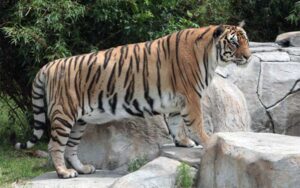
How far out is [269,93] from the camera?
870cm

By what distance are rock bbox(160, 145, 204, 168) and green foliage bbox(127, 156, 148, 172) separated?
352 millimetres

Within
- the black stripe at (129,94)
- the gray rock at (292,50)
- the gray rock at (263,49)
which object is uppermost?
the gray rock at (263,49)

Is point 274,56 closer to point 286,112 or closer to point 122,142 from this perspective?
point 286,112

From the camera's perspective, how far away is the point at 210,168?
6293 mm

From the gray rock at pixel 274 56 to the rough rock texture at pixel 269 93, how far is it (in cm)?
11

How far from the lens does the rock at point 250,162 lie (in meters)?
5.49

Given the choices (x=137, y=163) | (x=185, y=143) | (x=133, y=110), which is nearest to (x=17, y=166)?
(x=137, y=163)

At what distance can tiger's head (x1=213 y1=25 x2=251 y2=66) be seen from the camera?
717cm

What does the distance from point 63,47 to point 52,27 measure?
297mm

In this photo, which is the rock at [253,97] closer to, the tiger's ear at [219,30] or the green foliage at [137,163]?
the tiger's ear at [219,30]

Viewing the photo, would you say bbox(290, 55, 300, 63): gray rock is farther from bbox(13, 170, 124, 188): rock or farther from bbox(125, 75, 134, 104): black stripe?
bbox(13, 170, 124, 188): rock

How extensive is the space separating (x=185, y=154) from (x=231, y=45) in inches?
49.2

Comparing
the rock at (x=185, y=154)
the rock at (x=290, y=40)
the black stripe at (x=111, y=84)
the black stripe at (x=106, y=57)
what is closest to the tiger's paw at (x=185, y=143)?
the rock at (x=185, y=154)

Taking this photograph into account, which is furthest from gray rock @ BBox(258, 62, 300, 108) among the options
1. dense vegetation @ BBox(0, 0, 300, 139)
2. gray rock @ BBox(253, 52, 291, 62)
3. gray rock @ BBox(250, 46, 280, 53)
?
dense vegetation @ BBox(0, 0, 300, 139)
